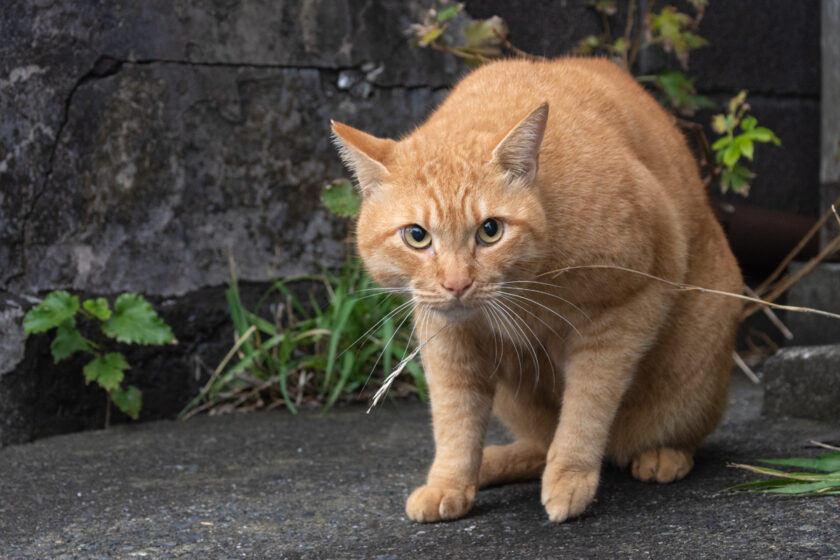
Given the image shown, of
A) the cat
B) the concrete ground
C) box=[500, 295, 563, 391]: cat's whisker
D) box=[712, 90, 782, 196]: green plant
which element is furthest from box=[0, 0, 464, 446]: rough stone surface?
box=[500, 295, 563, 391]: cat's whisker

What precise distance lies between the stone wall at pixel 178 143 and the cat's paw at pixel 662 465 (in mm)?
1955

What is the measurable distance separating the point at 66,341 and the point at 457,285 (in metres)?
2.03

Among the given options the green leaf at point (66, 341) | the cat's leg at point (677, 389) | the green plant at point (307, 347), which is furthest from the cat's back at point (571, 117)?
the green leaf at point (66, 341)

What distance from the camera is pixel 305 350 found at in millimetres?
4148

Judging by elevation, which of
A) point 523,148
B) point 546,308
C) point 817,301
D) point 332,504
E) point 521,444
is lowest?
point 332,504

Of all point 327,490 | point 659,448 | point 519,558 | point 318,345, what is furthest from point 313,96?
point 519,558

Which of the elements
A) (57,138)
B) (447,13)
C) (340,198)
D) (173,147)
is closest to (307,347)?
(340,198)

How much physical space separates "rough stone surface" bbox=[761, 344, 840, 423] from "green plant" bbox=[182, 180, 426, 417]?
148 cm

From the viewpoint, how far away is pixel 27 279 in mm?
3494

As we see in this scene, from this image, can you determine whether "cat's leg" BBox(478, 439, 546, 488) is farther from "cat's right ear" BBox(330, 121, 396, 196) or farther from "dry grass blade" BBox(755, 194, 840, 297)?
"dry grass blade" BBox(755, 194, 840, 297)

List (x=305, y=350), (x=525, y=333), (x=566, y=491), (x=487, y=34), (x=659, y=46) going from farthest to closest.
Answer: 1. (x=659, y=46)
2. (x=305, y=350)
3. (x=487, y=34)
4. (x=525, y=333)
5. (x=566, y=491)

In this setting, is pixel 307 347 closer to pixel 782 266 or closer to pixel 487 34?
pixel 487 34

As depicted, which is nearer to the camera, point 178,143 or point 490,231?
point 490,231

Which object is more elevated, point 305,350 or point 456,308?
point 456,308
